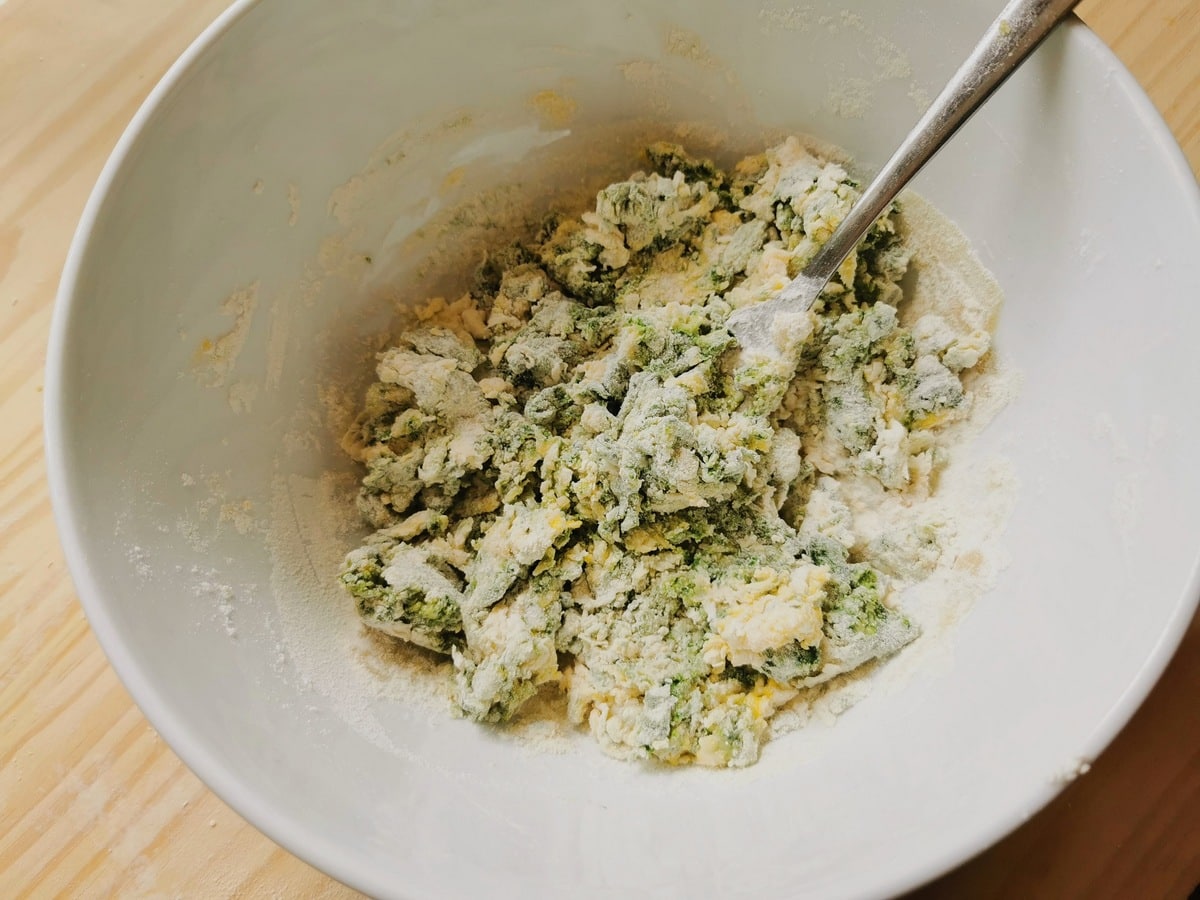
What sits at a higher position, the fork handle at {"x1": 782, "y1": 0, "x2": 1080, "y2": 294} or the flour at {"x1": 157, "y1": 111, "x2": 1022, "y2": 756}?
the fork handle at {"x1": 782, "y1": 0, "x2": 1080, "y2": 294}

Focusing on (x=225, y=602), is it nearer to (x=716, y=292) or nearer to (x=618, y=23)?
(x=716, y=292)

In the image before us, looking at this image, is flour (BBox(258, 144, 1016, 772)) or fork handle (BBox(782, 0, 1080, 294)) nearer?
fork handle (BBox(782, 0, 1080, 294))

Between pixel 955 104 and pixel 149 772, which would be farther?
pixel 149 772

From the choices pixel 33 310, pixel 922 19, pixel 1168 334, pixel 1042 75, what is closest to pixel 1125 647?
pixel 1168 334

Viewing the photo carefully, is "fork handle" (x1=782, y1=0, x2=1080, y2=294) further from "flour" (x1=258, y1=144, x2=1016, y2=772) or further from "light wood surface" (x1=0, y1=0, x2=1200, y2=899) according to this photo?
"light wood surface" (x1=0, y1=0, x2=1200, y2=899)

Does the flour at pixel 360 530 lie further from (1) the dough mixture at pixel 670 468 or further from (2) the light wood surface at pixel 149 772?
(2) the light wood surface at pixel 149 772

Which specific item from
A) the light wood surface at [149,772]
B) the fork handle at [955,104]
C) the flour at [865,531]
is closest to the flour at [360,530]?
the flour at [865,531]

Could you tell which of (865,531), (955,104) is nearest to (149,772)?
(865,531)

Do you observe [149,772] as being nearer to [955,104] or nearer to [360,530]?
[360,530]

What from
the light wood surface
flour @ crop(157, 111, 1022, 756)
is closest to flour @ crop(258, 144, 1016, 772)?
flour @ crop(157, 111, 1022, 756)
